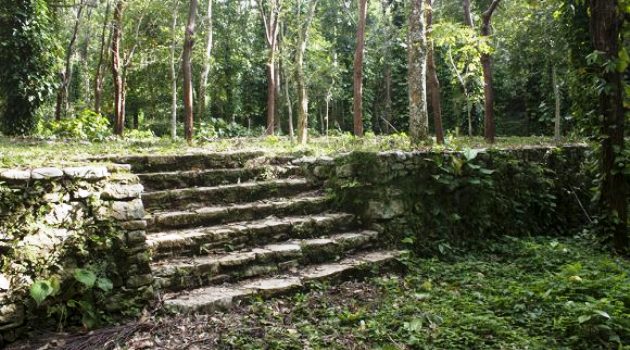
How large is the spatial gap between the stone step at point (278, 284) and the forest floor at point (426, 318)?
0.31 feet

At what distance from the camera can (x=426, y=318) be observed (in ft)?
11.9

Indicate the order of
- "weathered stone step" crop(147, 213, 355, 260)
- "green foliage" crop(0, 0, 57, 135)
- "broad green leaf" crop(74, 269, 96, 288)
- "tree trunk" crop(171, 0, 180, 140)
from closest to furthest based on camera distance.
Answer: "broad green leaf" crop(74, 269, 96, 288), "weathered stone step" crop(147, 213, 355, 260), "green foliage" crop(0, 0, 57, 135), "tree trunk" crop(171, 0, 180, 140)

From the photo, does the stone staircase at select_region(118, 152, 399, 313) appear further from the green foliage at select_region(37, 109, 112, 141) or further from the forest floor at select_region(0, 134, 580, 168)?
the green foliage at select_region(37, 109, 112, 141)

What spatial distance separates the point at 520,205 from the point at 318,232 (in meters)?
2.89

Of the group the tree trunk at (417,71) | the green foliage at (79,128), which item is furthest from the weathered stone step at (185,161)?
the green foliage at (79,128)

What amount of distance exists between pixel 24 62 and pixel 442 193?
35.2 ft

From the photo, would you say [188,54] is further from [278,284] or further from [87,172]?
[278,284]

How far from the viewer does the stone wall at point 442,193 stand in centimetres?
547

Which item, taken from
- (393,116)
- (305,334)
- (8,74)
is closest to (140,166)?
(305,334)

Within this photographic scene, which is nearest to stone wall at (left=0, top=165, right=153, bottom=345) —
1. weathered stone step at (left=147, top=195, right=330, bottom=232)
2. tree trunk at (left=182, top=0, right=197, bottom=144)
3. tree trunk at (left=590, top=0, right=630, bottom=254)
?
weathered stone step at (left=147, top=195, right=330, bottom=232)

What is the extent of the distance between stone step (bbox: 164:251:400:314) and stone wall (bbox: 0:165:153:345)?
1.02 ft

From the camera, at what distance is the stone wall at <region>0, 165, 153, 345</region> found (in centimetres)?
326

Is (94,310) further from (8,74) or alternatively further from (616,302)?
(8,74)

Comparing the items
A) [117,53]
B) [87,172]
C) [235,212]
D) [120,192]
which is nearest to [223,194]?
[235,212]
